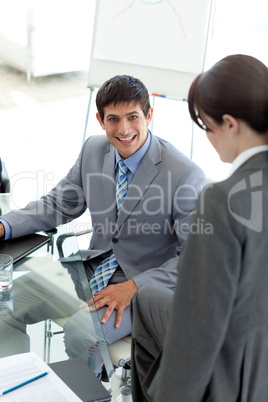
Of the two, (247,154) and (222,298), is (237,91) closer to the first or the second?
(247,154)

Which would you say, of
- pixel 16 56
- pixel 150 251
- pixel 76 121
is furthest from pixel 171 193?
pixel 16 56

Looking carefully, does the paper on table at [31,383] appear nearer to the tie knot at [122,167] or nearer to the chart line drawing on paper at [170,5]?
the tie knot at [122,167]

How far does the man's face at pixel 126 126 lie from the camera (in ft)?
6.84

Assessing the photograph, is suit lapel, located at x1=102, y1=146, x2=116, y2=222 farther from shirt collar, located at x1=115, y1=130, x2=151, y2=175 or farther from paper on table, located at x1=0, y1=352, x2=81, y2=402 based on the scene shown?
paper on table, located at x1=0, y1=352, x2=81, y2=402

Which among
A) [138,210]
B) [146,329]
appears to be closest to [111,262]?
[138,210]

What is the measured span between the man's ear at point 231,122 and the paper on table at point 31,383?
0.71 metres

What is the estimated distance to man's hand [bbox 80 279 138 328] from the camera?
1.86 m

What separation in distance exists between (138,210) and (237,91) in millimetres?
1062

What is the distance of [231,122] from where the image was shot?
1.11 metres

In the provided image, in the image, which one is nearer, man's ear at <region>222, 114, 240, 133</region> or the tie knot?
man's ear at <region>222, 114, 240, 133</region>

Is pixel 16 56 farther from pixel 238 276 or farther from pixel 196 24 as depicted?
pixel 238 276

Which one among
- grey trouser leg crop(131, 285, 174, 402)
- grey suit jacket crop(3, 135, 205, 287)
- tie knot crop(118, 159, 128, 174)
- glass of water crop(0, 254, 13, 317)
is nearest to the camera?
grey trouser leg crop(131, 285, 174, 402)

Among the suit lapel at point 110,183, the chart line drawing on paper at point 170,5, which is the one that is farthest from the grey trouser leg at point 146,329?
the chart line drawing on paper at point 170,5

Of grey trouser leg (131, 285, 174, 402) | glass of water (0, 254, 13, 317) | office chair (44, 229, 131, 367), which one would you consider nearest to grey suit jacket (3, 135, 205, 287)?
office chair (44, 229, 131, 367)
